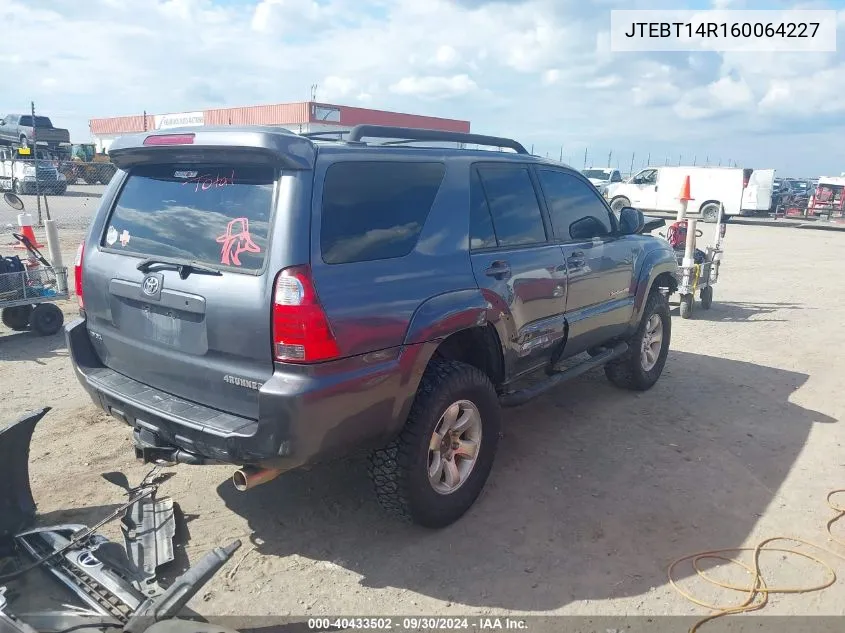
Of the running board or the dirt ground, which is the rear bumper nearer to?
the dirt ground

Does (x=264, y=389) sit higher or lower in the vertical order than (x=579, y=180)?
lower

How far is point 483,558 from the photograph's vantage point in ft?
10.9

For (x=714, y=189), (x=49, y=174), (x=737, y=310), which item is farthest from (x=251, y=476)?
(x=714, y=189)

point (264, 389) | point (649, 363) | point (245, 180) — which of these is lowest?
point (649, 363)

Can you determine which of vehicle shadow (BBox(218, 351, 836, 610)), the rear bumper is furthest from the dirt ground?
the rear bumper

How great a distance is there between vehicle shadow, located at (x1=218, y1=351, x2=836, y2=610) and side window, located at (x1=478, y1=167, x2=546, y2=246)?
149 centimetres

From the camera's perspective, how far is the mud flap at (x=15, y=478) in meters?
3.14

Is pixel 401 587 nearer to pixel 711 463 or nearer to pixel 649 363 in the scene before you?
pixel 711 463

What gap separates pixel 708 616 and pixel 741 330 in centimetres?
611

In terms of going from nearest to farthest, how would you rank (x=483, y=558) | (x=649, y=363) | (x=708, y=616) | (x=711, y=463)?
1. (x=708, y=616)
2. (x=483, y=558)
3. (x=711, y=463)
4. (x=649, y=363)

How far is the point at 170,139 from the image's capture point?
318 cm

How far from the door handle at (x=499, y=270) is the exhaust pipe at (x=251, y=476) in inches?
62.0

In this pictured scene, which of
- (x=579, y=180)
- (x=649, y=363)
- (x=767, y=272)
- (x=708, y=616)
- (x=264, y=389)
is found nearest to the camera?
(x=264, y=389)

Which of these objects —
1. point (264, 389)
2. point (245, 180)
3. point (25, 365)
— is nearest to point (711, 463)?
point (264, 389)
